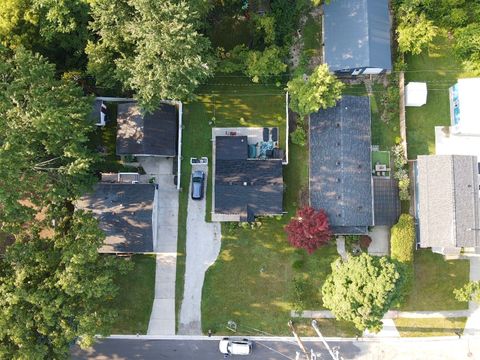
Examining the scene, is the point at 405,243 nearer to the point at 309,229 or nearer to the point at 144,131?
the point at 309,229

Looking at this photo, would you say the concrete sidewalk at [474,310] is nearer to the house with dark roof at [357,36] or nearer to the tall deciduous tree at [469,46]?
the tall deciduous tree at [469,46]

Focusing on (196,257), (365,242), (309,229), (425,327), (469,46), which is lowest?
(425,327)

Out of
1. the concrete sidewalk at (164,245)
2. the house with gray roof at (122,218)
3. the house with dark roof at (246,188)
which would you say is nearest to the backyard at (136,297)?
the concrete sidewalk at (164,245)

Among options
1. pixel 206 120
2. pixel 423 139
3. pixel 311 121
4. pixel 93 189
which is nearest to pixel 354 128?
pixel 311 121

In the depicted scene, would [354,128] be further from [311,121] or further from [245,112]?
[245,112]

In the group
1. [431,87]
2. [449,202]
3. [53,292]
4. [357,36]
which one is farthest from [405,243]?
[53,292]

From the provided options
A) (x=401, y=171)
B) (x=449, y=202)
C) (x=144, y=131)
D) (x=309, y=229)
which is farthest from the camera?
(x=401, y=171)
